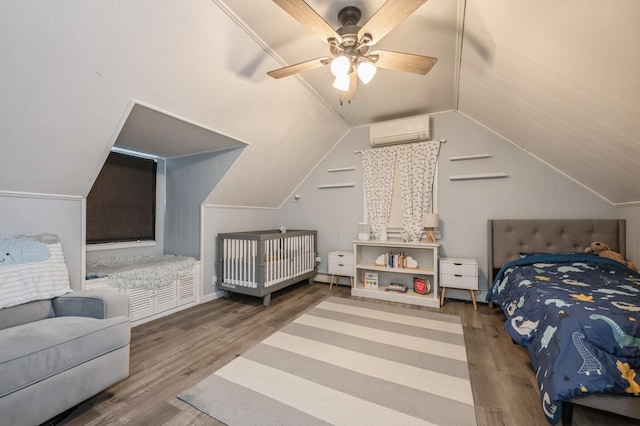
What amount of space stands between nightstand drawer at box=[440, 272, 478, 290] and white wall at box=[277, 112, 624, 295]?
1.10 ft

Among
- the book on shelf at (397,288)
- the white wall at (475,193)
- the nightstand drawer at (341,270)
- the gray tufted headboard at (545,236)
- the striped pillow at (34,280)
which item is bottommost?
the book on shelf at (397,288)

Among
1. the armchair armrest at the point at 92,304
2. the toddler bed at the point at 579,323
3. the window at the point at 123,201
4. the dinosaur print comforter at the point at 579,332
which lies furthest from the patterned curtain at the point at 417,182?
the window at the point at 123,201

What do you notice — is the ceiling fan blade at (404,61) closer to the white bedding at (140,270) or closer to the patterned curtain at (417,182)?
the patterned curtain at (417,182)

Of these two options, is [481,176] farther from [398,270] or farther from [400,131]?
[398,270]

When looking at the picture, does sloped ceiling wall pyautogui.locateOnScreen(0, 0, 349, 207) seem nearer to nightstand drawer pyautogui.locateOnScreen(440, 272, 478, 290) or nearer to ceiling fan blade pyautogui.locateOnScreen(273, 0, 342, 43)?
ceiling fan blade pyautogui.locateOnScreen(273, 0, 342, 43)

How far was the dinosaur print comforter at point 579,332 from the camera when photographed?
1.20 m

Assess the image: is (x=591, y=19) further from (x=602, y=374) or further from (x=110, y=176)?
(x=110, y=176)

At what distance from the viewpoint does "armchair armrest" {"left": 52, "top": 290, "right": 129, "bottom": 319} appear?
171 centimetres

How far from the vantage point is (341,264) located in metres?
3.84

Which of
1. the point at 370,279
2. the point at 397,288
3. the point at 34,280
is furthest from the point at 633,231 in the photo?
the point at 34,280

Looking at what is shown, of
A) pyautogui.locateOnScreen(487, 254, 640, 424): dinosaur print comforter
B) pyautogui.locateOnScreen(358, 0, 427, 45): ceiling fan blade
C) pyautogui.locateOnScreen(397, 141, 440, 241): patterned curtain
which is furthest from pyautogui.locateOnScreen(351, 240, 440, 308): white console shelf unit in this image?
pyautogui.locateOnScreen(358, 0, 427, 45): ceiling fan blade

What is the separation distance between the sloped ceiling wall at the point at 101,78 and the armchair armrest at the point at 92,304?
949 mm

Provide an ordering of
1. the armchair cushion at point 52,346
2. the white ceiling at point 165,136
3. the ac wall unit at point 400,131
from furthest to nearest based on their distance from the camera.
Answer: the ac wall unit at point 400,131
the white ceiling at point 165,136
the armchair cushion at point 52,346

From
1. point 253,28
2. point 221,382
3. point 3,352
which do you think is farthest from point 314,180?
point 3,352
